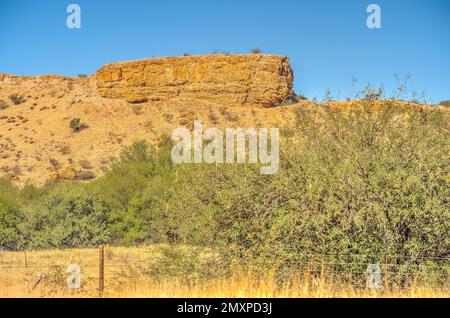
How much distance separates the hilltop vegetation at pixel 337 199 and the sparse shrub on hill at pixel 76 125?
4418cm

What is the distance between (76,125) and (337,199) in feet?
161

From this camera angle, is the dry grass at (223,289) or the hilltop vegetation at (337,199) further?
the hilltop vegetation at (337,199)

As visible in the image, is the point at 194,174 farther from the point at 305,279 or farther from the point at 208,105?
the point at 208,105

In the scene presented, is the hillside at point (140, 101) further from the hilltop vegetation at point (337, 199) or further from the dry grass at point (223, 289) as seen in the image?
the dry grass at point (223, 289)

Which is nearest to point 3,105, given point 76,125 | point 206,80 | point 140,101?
point 76,125

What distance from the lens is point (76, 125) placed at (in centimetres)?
5875

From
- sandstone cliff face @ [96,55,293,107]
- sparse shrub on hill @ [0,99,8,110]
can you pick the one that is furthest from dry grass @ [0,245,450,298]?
sparse shrub on hill @ [0,99,8,110]

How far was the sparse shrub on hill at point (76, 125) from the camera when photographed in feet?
192

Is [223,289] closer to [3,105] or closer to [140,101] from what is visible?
[140,101]

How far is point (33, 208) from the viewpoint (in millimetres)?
30078

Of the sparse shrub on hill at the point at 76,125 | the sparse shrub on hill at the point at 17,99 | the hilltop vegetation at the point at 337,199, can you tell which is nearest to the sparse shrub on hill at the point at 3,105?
the sparse shrub on hill at the point at 17,99

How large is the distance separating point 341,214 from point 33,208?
21.4 meters

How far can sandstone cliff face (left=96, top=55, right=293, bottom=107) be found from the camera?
65.6m
